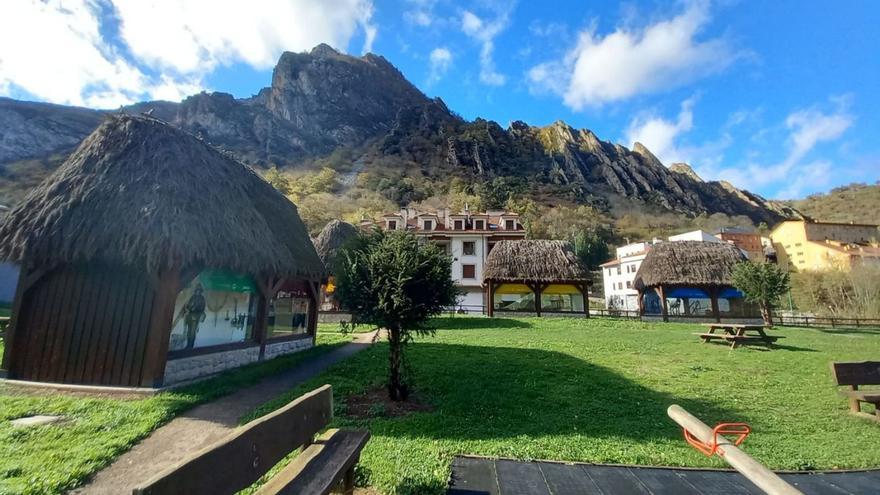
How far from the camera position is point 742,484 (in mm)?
4289

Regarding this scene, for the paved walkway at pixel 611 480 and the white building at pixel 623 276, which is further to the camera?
the white building at pixel 623 276

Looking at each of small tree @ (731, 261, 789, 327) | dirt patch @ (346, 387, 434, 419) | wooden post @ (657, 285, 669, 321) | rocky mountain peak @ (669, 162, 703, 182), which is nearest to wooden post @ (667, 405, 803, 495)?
dirt patch @ (346, 387, 434, 419)

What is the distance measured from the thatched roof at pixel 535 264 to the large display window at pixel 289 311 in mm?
13645

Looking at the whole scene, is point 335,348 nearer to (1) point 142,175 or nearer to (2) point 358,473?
(1) point 142,175

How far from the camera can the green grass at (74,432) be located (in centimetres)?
436

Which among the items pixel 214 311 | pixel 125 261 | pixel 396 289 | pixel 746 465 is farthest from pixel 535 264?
pixel 746 465

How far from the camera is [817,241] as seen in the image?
182 ft

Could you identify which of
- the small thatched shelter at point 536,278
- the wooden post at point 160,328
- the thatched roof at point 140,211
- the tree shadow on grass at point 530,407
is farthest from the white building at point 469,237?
the wooden post at point 160,328

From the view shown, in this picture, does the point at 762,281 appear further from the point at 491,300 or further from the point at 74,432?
the point at 74,432

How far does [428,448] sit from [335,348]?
418 inches

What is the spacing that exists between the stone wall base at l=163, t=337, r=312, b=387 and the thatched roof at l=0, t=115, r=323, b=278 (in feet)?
7.94

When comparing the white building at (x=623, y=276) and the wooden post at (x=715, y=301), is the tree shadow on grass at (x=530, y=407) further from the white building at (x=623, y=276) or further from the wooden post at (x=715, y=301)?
the white building at (x=623, y=276)

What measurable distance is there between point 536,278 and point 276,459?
932 inches

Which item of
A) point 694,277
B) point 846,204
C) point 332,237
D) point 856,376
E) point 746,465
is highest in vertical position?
point 846,204
